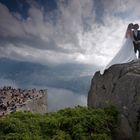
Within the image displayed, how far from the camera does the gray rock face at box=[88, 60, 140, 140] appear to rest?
35.1ft

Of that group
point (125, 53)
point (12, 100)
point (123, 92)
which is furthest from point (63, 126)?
point (12, 100)

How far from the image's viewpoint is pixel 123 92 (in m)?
12.0

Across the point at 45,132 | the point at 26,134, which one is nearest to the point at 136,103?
the point at 45,132

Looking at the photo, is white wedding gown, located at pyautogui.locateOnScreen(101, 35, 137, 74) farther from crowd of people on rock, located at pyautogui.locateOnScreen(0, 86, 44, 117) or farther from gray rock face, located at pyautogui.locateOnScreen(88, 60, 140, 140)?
crowd of people on rock, located at pyautogui.locateOnScreen(0, 86, 44, 117)

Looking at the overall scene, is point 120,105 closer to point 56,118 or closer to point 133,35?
point 56,118

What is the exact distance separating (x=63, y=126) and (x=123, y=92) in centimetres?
299

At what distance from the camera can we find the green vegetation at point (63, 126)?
9.57m

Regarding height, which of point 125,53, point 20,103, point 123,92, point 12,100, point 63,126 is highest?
point 125,53

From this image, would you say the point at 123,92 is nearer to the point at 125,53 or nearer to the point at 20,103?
the point at 125,53

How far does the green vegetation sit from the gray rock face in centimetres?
45

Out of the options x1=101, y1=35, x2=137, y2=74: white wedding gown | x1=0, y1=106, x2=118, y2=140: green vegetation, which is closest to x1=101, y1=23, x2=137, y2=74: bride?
x1=101, y1=35, x2=137, y2=74: white wedding gown

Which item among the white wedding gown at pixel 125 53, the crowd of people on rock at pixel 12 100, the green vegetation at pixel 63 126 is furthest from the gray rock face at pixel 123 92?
the crowd of people on rock at pixel 12 100

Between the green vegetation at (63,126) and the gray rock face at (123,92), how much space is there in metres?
0.45

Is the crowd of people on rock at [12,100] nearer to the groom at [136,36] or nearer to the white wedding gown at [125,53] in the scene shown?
the white wedding gown at [125,53]
